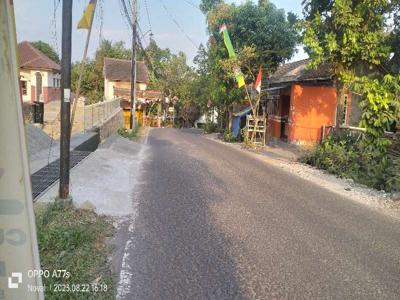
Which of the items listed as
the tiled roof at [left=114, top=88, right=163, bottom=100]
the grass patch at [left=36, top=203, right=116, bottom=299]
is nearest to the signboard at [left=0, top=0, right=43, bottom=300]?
the grass patch at [left=36, top=203, right=116, bottom=299]

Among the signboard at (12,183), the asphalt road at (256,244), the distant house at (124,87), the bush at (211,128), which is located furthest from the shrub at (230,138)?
the distant house at (124,87)

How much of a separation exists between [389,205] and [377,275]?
464 cm

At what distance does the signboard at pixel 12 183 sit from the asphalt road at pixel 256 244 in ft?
7.37

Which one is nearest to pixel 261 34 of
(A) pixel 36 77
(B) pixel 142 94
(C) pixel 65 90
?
(C) pixel 65 90

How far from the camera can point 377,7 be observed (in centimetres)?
1292

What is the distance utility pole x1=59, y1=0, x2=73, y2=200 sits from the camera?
6949mm

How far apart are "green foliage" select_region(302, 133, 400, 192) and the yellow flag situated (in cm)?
778

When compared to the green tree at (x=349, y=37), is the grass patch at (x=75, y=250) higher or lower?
lower

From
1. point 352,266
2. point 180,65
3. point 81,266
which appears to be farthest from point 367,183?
point 180,65

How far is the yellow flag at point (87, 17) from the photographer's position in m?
7.04

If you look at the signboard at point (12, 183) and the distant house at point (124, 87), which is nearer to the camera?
the signboard at point (12, 183)

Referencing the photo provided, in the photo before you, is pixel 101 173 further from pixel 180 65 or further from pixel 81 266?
pixel 180 65

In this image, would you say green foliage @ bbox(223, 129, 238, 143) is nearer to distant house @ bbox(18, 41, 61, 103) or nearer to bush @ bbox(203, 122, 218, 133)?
bush @ bbox(203, 122, 218, 133)

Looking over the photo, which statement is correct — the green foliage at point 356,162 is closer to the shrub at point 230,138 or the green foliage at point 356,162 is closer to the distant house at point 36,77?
the shrub at point 230,138
